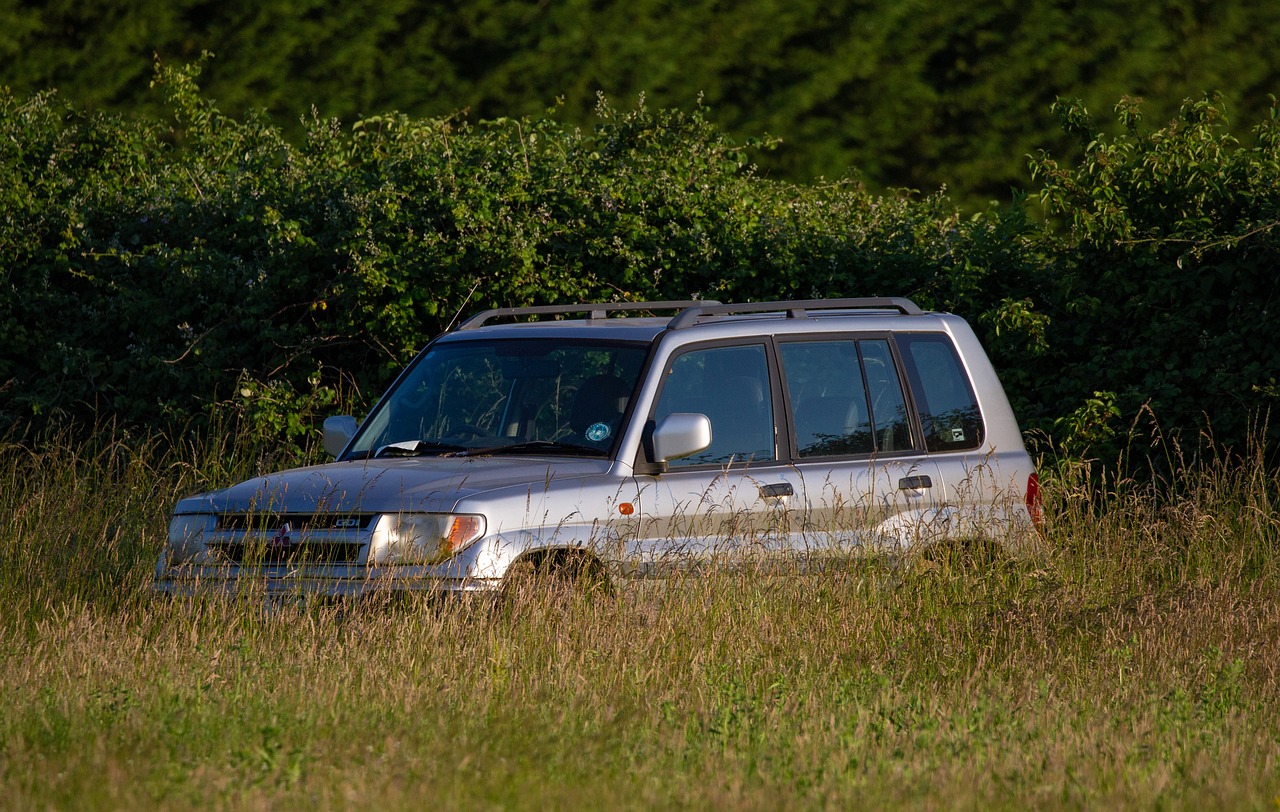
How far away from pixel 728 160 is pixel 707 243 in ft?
3.78

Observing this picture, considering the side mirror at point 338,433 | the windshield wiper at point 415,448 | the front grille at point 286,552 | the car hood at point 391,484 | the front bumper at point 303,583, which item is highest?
the side mirror at point 338,433

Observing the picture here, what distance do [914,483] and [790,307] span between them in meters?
0.99

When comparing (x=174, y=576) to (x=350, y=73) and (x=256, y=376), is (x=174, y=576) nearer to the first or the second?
(x=256, y=376)

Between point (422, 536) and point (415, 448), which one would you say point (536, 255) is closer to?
point (415, 448)

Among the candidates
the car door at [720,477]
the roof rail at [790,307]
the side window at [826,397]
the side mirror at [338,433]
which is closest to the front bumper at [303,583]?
the car door at [720,477]

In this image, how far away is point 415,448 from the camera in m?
6.62

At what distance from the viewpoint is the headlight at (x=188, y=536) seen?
616 cm

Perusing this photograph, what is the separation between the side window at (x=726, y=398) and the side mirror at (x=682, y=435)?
0.94ft

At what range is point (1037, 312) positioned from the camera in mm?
9969

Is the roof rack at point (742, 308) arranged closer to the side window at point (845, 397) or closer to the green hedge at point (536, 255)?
the side window at point (845, 397)

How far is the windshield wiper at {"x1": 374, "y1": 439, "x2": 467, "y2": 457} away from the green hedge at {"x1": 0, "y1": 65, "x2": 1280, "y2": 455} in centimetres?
368

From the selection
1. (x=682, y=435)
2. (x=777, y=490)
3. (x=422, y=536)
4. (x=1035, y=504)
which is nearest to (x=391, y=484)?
(x=422, y=536)

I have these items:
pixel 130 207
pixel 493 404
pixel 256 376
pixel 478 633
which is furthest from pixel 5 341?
pixel 478 633

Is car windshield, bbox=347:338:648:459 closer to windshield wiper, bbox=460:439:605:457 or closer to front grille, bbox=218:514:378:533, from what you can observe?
windshield wiper, bbox=460:439:605:457
